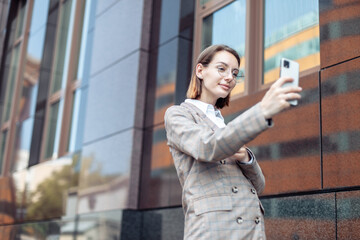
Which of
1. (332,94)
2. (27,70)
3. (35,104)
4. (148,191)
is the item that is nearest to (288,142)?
(332,94)

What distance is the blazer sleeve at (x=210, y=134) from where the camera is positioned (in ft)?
6.82

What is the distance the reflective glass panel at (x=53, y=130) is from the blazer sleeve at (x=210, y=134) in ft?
26.1

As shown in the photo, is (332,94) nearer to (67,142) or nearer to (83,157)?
(83,157)

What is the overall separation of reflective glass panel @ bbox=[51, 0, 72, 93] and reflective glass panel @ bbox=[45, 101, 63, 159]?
49cm

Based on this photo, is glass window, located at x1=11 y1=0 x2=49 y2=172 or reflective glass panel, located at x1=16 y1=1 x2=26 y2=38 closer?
glass window, located at x1=11 y1=0 x2=49 y2=172

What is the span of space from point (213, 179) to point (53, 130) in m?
8.49

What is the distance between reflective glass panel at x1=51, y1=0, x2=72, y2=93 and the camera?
1078 cm

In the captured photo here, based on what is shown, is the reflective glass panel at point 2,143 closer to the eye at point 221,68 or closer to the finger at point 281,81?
the eye at point 221,68

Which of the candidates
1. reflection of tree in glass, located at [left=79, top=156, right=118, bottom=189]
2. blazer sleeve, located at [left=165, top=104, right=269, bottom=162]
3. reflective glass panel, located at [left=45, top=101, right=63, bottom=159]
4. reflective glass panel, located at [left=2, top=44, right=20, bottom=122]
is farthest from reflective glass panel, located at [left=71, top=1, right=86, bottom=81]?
blazer sleeve, located at [left=165, top=104, right=269, bottom=162]

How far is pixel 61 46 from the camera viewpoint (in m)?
11.0

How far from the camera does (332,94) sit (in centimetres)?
436

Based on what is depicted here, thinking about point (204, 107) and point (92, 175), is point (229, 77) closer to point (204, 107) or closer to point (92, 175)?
point (204, 107)

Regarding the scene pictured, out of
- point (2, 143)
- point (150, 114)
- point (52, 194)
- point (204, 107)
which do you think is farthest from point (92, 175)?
point (2, 143)

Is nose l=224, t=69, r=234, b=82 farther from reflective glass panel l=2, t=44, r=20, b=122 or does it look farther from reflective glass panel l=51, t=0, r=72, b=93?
reflective glass panel l=2, t=44, r=20, b=122
